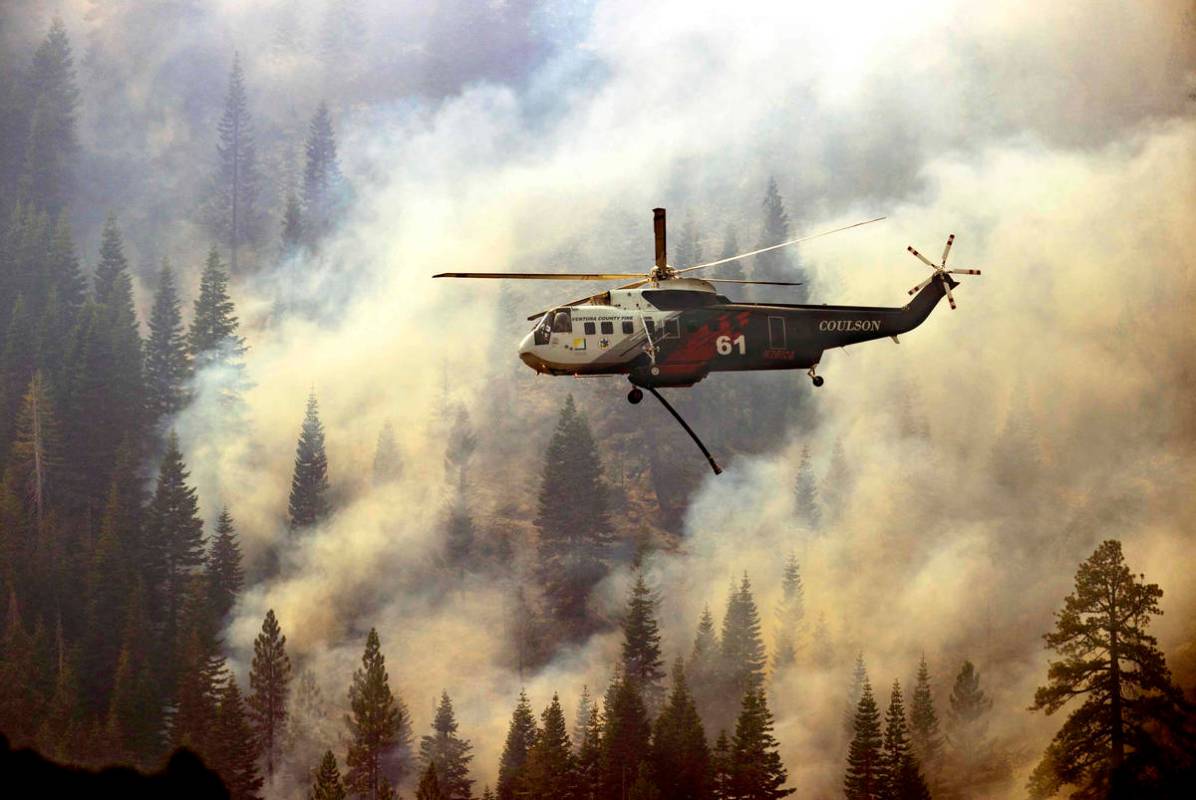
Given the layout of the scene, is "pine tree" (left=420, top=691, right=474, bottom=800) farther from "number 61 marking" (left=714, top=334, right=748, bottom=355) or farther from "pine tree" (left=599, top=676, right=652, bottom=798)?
"number 61 marking" (left=714, top=334, right=748, bottom=355)

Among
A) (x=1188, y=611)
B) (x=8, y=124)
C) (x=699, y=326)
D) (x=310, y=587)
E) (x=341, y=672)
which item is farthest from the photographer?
(x=8, y=124)

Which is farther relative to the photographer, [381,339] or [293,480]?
[381,339]

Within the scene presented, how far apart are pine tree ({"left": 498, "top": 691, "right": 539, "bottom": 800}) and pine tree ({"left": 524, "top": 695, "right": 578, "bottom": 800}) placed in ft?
22.2

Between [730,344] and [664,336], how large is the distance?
95.2 inches

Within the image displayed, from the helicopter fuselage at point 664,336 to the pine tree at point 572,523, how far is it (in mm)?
83397

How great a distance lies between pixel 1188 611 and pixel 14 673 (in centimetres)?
8818

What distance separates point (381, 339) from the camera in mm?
163750

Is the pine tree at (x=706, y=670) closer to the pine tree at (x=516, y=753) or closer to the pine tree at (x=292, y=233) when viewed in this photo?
the pine tree at (x=516, y=753)

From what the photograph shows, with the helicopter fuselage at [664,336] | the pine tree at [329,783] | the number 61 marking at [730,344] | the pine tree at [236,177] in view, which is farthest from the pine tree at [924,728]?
the pine tree at [236,177]

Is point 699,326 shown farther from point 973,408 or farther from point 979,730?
point 973,408

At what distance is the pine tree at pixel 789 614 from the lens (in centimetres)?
12950

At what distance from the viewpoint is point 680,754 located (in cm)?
9750

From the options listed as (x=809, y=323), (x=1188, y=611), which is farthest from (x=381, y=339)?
(x=809, y=323)

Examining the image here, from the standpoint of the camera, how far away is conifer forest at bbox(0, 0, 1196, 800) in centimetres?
11556
